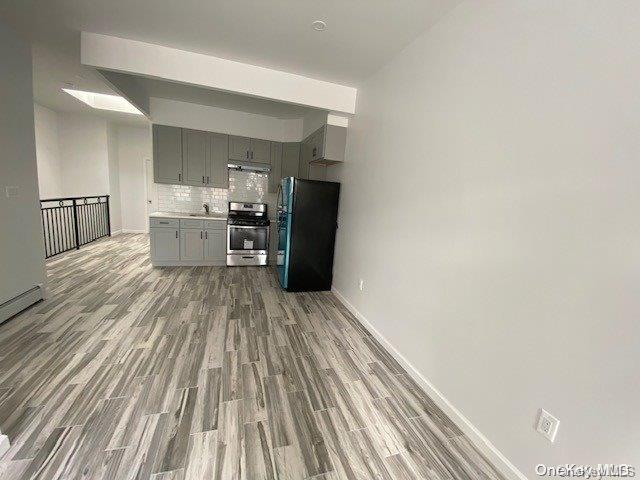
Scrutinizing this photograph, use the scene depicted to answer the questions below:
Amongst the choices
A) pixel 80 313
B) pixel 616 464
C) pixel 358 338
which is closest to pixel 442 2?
pixel 616 464

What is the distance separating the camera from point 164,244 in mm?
4305

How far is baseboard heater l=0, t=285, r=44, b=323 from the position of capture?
8.06 ft

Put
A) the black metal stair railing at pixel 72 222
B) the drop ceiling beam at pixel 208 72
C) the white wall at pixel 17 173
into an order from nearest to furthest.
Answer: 1. the white wall at pixel 17 173
2. the drop ceiling beam at pixel 208 72
3. the black metal stair railing at pixel 72 222

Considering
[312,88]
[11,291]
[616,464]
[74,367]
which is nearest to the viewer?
[616,464]

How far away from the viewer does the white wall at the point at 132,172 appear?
6352mm

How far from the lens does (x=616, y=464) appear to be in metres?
1.03

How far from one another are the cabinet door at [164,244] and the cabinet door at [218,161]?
113 cm

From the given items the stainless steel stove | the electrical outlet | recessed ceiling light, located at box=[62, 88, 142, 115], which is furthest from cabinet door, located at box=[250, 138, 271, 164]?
the electrical outlet

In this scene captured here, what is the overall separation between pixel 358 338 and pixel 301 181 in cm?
207

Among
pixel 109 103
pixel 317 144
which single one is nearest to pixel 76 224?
pixel 109 103

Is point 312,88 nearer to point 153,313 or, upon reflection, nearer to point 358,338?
point 358,338

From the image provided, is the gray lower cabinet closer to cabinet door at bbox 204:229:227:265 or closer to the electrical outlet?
cabinet door at bbox 204:229:227:265

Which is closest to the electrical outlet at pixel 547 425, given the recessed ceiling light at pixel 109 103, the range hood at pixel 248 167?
the range hood at pixel 248 167

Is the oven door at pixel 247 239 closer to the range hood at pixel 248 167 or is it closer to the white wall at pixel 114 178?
the range hood at pixel 248 167
